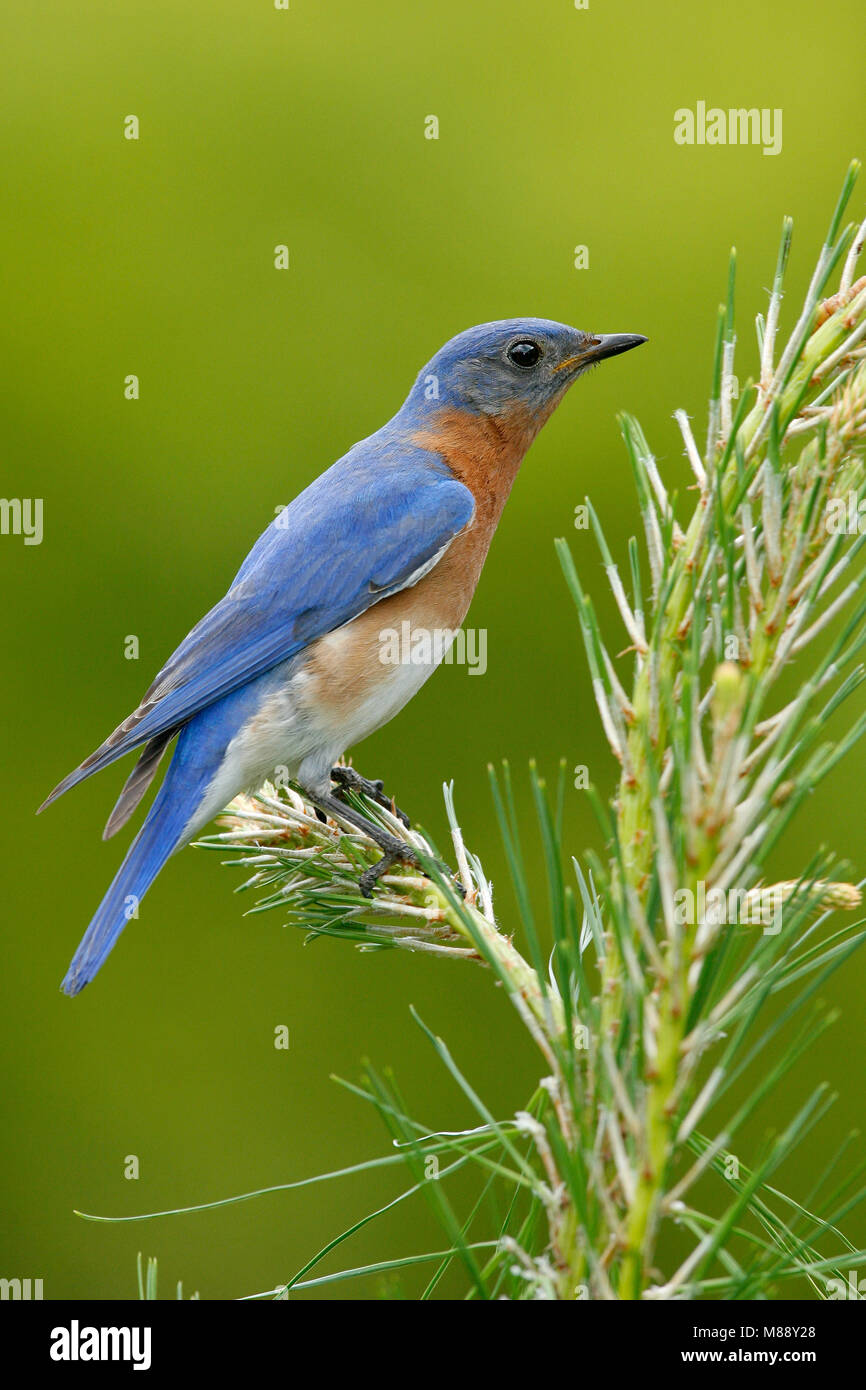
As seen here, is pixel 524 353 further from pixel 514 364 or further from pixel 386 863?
pixel 386 863

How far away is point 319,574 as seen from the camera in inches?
128

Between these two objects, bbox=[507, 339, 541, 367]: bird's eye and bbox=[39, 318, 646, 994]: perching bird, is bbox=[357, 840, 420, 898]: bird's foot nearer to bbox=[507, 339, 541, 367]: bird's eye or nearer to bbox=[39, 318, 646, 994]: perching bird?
bbox=[39, 318, 646, 994]: perching bird

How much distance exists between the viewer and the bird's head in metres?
3.42

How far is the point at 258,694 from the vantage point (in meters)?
3.19

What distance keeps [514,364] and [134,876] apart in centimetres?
157

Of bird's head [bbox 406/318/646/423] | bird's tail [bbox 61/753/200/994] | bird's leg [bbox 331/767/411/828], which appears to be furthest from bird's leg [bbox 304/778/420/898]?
bird's head [bbox 406/318/646/423]

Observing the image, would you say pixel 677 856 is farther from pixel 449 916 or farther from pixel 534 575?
pixel 534 575

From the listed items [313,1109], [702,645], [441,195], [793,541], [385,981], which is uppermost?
[441,195]

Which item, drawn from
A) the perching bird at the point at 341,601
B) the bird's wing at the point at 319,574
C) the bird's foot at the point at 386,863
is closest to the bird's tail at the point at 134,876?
the perching bird at the point at 341,601

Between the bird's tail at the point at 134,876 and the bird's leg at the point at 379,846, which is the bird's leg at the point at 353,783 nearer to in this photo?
the bird's leg at the point at 379,846

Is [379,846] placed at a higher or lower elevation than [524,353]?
lower

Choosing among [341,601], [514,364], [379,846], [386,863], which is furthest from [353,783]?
[514,364]
